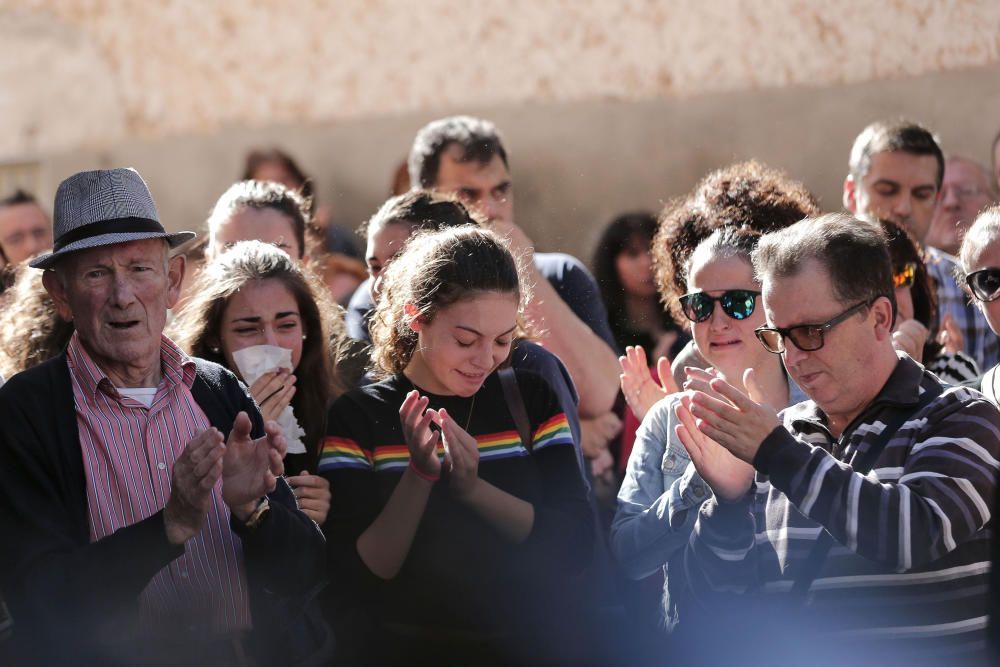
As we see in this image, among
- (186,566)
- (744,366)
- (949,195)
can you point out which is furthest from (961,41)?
(186,566)

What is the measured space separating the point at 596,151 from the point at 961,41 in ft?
5.08

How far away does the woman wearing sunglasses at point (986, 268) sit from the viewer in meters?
2.85

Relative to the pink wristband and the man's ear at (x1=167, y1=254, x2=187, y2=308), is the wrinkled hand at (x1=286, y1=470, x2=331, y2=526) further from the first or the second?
the man's ear at (x1=167, y1=254, x2=187, y2=308)

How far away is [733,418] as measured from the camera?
2.27 metres

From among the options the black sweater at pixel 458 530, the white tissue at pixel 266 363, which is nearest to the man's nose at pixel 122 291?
the black sweater at pixel 458 530

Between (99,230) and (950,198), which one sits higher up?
(99,230)

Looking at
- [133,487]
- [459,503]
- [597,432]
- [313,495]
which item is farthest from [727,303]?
[133,487]

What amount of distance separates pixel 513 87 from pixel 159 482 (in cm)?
306

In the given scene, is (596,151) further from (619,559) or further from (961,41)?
(619,559)

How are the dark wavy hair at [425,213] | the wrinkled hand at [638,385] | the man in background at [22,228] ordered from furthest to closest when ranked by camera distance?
the man in background at [22,228] → the dark wavy hair at [425,213] → the wrinkled hand at [638,385]

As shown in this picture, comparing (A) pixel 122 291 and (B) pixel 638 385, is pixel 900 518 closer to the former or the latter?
(B) pixel 638 385

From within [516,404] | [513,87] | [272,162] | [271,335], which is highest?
→ [513,87]

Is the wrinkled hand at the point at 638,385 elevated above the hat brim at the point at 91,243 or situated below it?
below

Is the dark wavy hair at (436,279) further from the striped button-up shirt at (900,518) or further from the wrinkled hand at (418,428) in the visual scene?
the striped button-up shirt at (900,518)
